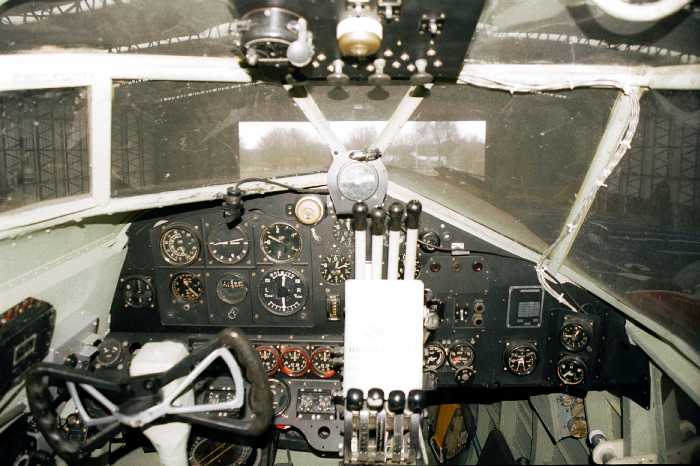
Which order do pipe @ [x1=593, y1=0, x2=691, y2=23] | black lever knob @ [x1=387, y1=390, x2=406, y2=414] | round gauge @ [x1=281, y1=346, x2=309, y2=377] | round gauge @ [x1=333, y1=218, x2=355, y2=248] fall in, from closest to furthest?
1. pipe @ [x1=593, y1=0, x2=691, y2=23]
2. black lever knob @ [x1=387, y1=390, x2=406, y2=414]
3. round gauge @ [x1=333, y1=218, x2=355, y2=248]
4. round gauge @ [x1=281, y1=346, x2=309, y2=377]

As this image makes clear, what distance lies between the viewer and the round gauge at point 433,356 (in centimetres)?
326

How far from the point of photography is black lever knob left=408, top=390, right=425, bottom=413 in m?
2.18

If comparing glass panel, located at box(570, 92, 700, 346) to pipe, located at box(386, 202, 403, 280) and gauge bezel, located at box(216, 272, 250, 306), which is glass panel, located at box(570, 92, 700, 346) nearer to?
pipe, located at box(386, 202, 403, 280)

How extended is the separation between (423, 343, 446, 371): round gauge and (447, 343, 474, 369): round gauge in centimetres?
6

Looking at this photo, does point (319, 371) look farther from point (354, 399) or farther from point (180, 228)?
point (180, 228)

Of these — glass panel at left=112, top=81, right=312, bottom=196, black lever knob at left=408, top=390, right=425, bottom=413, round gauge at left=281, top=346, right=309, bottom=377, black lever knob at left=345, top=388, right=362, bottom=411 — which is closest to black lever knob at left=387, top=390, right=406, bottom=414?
black lever knob at left=408, top=390, right=425, bottom=413

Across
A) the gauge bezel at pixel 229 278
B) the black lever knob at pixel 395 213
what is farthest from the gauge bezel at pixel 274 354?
the black lever knob at pixel 395 213

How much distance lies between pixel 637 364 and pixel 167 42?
3352 mm

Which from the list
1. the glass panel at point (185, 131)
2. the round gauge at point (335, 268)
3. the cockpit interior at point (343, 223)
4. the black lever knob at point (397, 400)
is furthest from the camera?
the round gauge at point (335, 268)

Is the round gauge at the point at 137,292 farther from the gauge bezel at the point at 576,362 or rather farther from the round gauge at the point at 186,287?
the gauge bezel at the point at 576,362

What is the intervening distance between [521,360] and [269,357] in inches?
71.3

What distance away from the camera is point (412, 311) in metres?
2.37

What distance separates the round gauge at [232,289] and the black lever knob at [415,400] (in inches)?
61.5

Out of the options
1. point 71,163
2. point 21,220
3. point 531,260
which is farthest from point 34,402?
point 531,260
